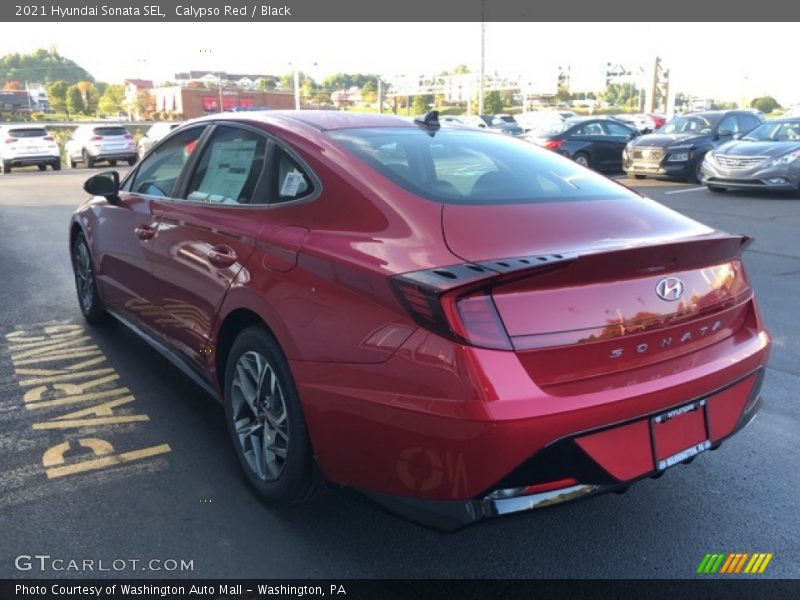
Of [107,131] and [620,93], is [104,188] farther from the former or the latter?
[620,93]

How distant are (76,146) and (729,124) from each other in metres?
23.6

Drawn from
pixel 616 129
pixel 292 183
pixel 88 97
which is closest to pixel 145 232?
pixel 292 183

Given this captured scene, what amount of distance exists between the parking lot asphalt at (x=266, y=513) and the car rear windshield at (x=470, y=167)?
1.24 meters

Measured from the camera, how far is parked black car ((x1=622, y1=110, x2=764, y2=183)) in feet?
51.8

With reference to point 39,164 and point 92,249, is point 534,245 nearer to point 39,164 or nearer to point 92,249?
point 92,249

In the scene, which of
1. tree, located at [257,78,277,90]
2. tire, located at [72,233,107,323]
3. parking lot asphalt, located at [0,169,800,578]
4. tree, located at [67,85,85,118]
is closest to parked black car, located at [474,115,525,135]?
tire, located at [72,233,107,323]

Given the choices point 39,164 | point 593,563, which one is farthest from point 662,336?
point 39,164

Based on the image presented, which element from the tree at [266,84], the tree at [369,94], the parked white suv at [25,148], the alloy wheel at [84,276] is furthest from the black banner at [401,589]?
the tree at [266,84]

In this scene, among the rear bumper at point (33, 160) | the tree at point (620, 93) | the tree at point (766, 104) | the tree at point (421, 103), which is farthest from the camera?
the tree at point (620, 93)

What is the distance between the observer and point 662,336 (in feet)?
8.12

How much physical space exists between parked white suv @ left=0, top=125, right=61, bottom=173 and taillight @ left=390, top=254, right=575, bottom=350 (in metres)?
28.2

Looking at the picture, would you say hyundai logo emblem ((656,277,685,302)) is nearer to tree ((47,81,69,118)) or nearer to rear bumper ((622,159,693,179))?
rear bumper ((622,159,693,179))

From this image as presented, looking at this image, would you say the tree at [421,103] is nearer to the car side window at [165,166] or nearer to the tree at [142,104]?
the tree at [142,104]

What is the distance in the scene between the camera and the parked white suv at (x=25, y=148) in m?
26.3
